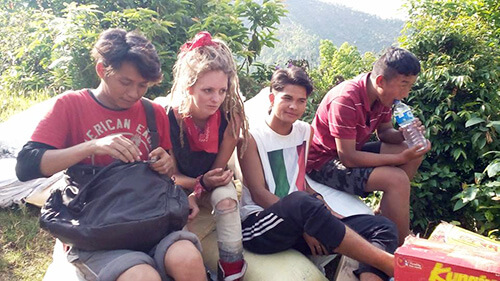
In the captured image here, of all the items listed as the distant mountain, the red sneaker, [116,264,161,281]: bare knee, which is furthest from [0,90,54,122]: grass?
the distant mountain

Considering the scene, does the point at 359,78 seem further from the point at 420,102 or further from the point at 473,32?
the point at 473,32

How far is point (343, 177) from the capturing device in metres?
3.30

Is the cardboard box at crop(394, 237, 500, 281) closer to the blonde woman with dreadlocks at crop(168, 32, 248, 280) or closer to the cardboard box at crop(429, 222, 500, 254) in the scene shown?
the cardboard box at crop(429, 222, 500, 254)

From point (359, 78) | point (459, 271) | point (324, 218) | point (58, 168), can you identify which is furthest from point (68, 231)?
point (359, 78)

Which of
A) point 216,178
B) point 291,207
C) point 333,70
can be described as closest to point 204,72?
point 216,178

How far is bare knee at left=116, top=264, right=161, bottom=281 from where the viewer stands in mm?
1965

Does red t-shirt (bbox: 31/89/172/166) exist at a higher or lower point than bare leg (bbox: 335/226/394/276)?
higher

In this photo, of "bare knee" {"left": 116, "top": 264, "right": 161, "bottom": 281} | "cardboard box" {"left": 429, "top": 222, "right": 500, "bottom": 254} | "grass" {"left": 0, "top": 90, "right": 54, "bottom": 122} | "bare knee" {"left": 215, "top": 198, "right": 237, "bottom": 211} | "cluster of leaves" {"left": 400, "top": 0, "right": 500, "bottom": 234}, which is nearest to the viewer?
"bare knee" {"left": 116, "top": 264, "right": 161, "bottom": 281}

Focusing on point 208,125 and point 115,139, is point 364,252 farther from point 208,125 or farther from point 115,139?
point 115,139

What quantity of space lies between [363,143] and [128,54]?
1918mm

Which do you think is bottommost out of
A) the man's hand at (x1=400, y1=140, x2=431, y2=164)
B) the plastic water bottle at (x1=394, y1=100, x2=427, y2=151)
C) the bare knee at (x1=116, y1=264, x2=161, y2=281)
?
the bare knee at (x1=116, y1=264, x2=161, y2=281)

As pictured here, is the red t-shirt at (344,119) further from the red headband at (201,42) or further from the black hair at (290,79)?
the red headband at (201,42)

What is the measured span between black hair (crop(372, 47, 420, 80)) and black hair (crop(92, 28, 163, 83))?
1.61m

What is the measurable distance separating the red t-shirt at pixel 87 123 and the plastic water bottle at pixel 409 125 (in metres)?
1.77
